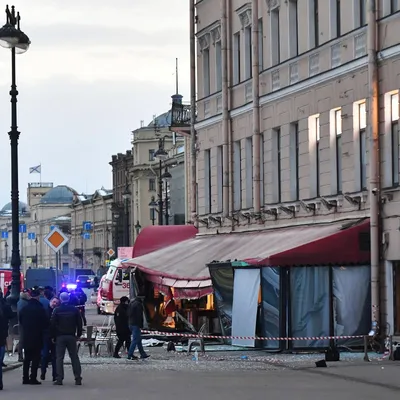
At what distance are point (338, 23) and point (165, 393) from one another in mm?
14878

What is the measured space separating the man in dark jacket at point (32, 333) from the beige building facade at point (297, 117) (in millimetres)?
9128

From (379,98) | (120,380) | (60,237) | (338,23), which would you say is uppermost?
(338,23)

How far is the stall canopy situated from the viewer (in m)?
31.3

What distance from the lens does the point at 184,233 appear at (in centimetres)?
4625

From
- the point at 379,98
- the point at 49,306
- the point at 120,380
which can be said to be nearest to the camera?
the point at 120,380

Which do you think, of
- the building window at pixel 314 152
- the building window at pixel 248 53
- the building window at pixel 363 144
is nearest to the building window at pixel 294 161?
the building window at pixel 314 152

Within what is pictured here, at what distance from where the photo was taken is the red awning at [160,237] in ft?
150

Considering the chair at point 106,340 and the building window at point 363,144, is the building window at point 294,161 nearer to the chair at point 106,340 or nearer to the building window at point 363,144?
the building window at point 363,144

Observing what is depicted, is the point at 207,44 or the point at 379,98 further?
the point at 207,44

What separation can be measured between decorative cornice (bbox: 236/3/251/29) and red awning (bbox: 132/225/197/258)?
27.0 ft

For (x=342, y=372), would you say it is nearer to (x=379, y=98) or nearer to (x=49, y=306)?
(x=49, y=306)

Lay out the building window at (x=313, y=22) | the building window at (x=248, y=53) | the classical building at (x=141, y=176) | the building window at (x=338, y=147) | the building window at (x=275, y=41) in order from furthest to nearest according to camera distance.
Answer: the classical building at (x=141, y=176), the building window at (x=248, y=53), the building window at (x=275, y=41), the building window at (x=313, y=22), the building window at (x=338, y=147)

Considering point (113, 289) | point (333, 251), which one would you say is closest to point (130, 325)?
point (333, 251)

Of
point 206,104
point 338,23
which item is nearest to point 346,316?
point 338,23
